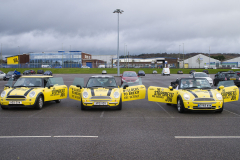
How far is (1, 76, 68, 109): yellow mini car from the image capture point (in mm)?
8656

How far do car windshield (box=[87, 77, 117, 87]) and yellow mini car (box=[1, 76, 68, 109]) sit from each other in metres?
1.80

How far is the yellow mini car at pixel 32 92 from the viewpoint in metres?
8.66

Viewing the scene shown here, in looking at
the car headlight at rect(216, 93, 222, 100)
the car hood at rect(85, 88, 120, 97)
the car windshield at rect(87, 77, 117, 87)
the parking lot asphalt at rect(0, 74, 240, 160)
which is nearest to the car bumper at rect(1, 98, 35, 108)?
the parking lot asphalt at rect(0, 74, 240, 160)

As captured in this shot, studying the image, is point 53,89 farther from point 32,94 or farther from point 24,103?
point 24,103

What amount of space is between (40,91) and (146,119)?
471 centimetres

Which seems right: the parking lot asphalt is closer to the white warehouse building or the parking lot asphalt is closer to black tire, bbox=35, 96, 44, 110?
black tire, bbox=35, 96, 44, 110

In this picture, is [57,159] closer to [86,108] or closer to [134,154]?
[134,154]

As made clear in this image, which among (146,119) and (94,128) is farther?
(146,119)

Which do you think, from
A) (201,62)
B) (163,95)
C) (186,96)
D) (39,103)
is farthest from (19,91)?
(201,62)

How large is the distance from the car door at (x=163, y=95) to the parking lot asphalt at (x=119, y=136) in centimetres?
100

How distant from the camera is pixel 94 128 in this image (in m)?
6.15

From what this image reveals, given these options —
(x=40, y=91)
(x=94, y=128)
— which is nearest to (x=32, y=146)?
(x=94, y=128)

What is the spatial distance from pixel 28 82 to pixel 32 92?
121cm

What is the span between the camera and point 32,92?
29.4 feet
